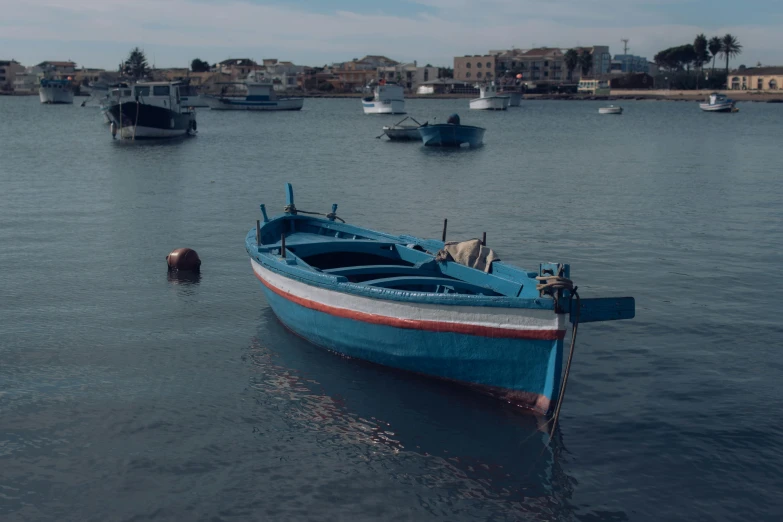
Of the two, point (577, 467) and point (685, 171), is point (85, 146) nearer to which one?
point (685, 171)

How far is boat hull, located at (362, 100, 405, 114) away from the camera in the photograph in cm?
10269

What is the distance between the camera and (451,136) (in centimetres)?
5209

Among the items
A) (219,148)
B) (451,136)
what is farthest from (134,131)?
(451,136)

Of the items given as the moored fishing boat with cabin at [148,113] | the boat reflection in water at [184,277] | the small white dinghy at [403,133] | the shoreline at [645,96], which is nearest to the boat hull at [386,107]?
the small white dinghy at [403,133]

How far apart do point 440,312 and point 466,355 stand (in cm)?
68

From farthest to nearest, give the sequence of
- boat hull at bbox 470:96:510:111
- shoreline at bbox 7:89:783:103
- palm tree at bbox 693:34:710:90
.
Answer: palm tree at bbox 693:34:710:90
shoreline at bbox 7:89:783:103
boat hull at bbox 470:96:510:111

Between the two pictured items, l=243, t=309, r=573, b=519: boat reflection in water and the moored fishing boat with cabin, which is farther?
the moored fishing boat with cabin

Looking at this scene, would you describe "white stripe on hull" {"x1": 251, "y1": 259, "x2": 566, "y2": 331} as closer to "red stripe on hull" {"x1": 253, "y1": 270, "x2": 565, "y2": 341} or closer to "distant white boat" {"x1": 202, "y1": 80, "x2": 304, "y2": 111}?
"red stripe on hull" {"x1": 253, "y1": 270, "x2": 565, "y2": 341}

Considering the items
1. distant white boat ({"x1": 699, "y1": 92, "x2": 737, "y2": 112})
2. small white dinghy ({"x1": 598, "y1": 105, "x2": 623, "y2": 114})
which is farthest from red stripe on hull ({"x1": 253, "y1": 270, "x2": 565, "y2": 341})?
distant white boat ({"x1": 699, "y1": 92, "x2": 737, "y2": 112})

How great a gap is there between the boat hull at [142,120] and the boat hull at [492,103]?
2713 inches

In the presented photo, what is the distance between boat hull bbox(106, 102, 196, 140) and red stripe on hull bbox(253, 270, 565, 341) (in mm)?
46976

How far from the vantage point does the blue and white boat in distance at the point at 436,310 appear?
32.6 ft

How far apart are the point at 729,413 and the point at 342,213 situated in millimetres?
17107

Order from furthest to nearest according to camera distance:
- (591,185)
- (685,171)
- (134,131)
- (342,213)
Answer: (134,131), (685,171), (591,185), (342,213)
